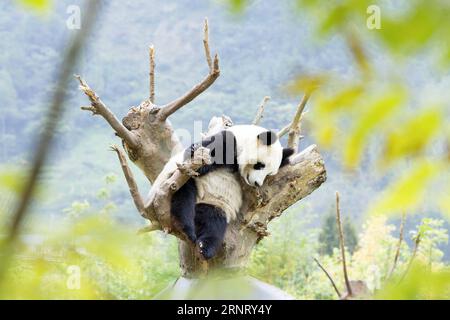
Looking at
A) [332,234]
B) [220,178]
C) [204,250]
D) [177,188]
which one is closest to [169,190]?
[177,188]

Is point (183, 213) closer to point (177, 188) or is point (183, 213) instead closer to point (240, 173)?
point (177, 188)

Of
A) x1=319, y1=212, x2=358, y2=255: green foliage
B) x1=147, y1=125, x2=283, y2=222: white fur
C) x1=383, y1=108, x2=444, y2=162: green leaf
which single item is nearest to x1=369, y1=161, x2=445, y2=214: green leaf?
x1=383, y1=108, x2=444, y2=162: green leaf

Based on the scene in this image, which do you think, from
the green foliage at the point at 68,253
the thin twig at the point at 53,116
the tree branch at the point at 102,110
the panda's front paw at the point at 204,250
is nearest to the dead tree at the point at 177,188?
the tree branch at the point at 102,110

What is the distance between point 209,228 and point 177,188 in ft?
1.38

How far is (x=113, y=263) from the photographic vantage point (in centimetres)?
84

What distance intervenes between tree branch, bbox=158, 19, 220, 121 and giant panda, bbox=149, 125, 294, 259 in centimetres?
25

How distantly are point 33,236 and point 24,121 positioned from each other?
38.7ft

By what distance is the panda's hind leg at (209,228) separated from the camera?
3.07 meters

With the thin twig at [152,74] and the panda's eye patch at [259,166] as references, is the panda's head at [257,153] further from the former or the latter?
the thin twig at [152,74]

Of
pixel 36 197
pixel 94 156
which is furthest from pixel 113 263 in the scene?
pixel 94 156

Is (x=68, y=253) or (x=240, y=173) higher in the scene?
(x=68, y=253)

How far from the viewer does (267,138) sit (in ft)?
11.8
